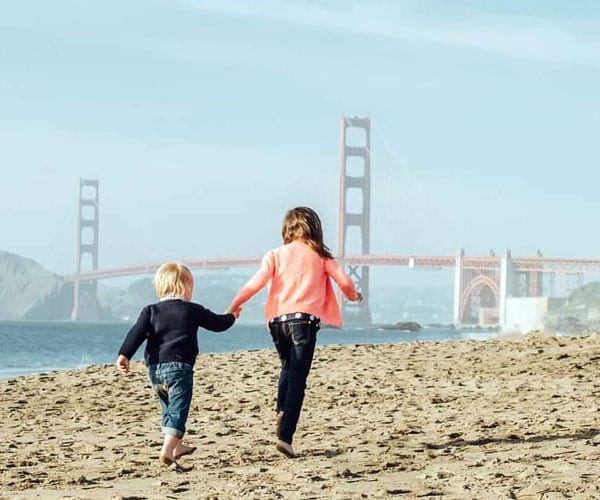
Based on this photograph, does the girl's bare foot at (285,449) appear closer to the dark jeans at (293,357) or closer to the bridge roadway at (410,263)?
the dark jeans at (293,357)

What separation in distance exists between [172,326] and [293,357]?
0.61 meters

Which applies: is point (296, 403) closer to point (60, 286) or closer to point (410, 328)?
point (410, 328)

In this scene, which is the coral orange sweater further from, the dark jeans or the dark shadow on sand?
the dark shadow on sand

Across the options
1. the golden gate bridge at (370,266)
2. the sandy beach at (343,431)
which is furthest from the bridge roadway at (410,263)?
the sandy beach at (343,431)

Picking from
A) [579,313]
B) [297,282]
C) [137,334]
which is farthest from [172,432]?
[579,313]

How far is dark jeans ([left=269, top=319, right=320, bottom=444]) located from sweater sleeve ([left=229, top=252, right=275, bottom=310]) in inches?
6.9

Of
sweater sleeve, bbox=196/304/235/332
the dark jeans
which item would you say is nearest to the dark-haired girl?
the dark jeans

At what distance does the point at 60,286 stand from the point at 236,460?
336 ft

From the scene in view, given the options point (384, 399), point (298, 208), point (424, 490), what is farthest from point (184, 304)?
point (384, 399)

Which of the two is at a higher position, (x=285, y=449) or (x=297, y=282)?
(x=297, y=282)

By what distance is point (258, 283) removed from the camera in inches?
229

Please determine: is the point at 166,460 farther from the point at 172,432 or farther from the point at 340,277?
the point at 340,277

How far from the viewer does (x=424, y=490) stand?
485 cm

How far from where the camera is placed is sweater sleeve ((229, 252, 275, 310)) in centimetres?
581
